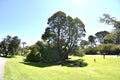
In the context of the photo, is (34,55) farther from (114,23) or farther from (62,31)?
(114,23)

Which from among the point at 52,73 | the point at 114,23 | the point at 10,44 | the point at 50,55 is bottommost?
the point at 52,73

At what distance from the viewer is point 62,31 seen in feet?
155

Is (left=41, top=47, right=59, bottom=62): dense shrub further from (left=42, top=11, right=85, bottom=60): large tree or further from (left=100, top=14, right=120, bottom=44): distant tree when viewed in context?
(left=100, top=14, right=120, bottom=44): distant tree

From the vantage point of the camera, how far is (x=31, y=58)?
4672cm

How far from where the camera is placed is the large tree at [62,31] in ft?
151

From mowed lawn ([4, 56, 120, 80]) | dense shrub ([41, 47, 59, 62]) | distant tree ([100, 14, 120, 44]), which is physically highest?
distant tree ([100, 14, 120, 44])

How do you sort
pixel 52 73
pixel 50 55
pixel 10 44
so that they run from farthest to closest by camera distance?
pixel 10 44 → pixel 50 55 → pixel 52 73

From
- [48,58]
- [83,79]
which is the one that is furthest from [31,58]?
[83,79]

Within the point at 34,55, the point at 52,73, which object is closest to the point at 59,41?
the point at 34,55

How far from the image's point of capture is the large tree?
151 feet

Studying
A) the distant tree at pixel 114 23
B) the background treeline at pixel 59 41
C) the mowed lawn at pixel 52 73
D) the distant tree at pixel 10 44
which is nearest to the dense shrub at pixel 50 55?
the background treeline at pixel 59 41

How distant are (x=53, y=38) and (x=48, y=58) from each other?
503 cm

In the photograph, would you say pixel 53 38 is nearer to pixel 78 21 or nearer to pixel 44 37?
pixel 44 37

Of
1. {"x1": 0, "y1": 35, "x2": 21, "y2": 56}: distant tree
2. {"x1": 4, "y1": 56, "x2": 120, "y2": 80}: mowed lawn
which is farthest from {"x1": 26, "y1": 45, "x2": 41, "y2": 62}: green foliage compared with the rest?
{"x1": 0, "y1": 35, "x2": 21, "y2": 56}: distant tree
